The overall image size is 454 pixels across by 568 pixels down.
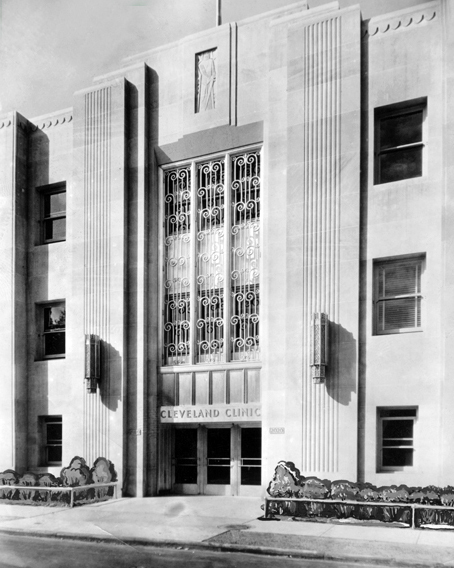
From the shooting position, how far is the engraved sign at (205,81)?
17766 mm

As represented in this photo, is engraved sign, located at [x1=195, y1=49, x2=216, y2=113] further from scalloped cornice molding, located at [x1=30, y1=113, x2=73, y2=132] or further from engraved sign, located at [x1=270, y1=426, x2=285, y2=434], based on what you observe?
engraved sign, located at [x1=270, y1=426, x2=285, y2=434]

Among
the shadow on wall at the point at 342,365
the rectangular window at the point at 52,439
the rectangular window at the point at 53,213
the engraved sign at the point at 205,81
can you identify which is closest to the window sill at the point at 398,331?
the shadow on wall at the point at 342,365

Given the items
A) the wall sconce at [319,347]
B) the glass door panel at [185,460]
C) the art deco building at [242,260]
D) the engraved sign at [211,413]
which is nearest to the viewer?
the art deco building at [242,260]

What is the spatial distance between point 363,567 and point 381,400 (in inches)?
241

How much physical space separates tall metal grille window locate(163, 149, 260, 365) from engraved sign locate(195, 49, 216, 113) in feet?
4.77

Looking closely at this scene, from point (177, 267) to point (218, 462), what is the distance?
5.47m

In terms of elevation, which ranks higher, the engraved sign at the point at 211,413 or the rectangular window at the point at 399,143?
the rectangular window at the point at 399,143

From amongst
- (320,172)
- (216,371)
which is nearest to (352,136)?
(320,172)

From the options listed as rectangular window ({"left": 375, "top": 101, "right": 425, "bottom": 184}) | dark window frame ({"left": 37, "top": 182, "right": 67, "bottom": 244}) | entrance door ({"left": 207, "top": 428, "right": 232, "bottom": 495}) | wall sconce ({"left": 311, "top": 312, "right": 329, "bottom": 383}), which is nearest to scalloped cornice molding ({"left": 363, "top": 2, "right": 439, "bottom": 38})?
rectangular window ({"left": 375, "top": 101, "right": 425, "bottom": 184})

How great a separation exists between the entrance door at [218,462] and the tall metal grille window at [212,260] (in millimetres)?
2107

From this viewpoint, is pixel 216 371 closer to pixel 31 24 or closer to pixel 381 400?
pixel 381 400

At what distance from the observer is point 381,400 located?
1541 centimetres

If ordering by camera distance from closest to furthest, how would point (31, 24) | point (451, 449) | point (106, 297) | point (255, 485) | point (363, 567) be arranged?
point (363, 567)
point (31, 24)
point (451, 449)
point (255, 485)
point (106, 297)

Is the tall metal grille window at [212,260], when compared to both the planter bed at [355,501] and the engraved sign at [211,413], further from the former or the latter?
the planter bed at [355,501]
